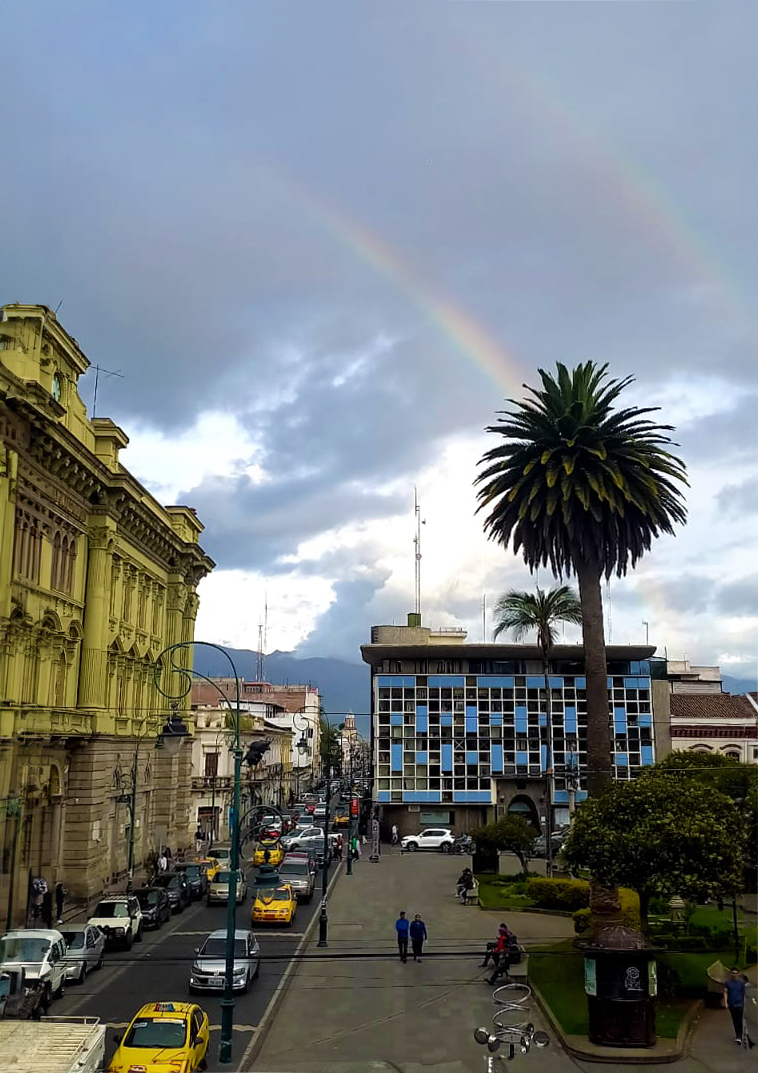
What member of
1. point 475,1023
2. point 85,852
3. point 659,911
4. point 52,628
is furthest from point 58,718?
point 659,911

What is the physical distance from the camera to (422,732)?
268 ft

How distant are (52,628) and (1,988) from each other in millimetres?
22243

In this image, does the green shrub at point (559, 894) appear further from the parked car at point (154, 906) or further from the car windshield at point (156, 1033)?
the car windshield at point (156, 1033)

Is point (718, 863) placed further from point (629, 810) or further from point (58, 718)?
point (58, 718)

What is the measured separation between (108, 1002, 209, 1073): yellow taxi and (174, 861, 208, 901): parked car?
28.4 m

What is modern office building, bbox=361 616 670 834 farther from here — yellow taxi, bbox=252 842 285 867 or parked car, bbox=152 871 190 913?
parked car, bbox=152 871 190 913

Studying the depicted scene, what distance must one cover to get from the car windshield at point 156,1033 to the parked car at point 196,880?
2901 centimetres

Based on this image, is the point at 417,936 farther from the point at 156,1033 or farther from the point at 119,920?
the point at 156,1033

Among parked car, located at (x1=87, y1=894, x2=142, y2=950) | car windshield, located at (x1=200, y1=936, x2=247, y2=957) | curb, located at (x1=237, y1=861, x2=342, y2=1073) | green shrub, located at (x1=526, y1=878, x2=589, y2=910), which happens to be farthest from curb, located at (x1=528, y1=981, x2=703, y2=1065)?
green shrub, located at (x1=526, y1=878, x2=589, y2=910)

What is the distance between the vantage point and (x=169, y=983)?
2950 centimetres

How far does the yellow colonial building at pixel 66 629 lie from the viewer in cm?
3809

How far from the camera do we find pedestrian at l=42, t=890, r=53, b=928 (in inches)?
1560

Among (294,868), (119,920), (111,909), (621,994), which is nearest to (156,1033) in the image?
(621,994)

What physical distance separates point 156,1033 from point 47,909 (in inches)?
905
